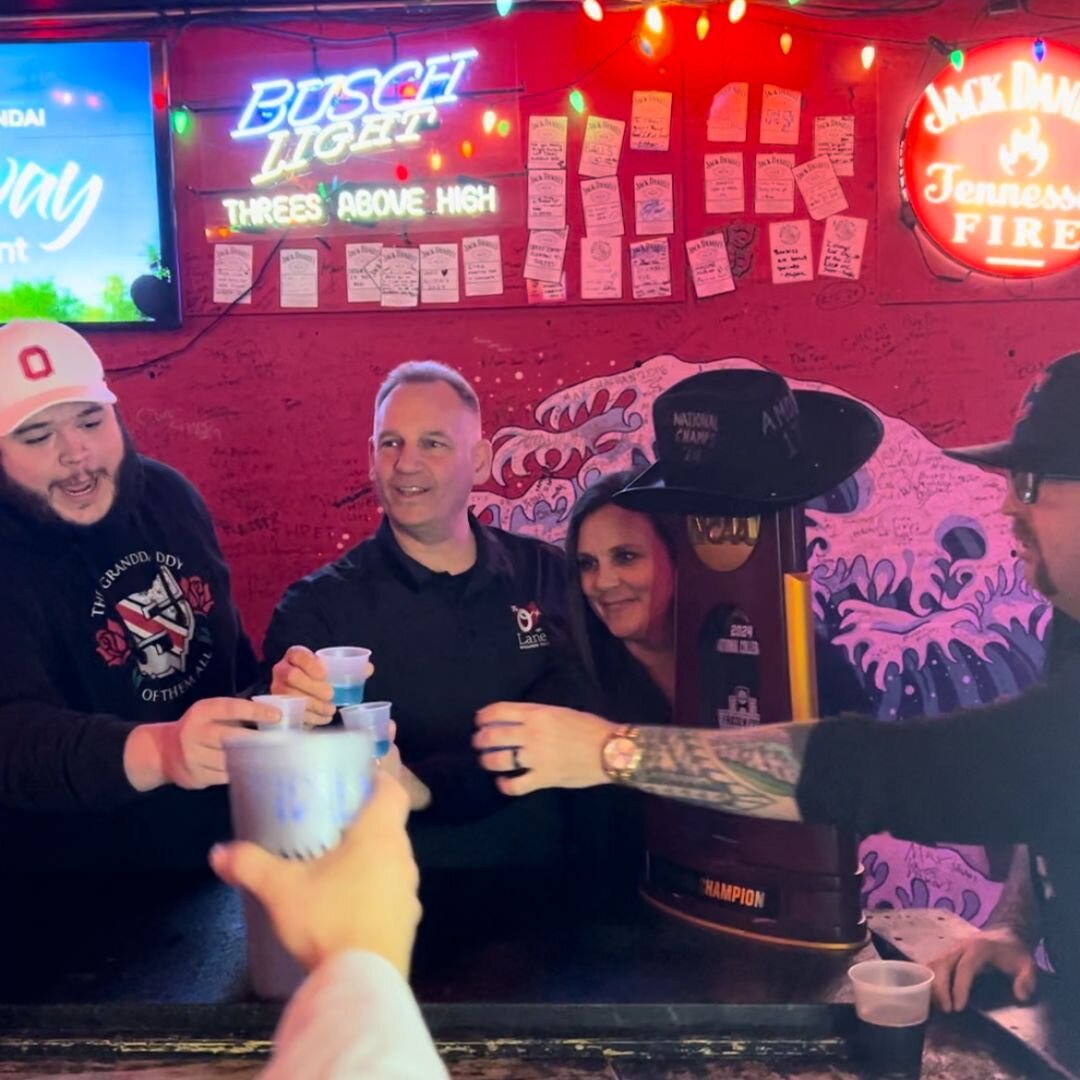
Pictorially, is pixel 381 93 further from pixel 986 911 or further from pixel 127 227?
pixel 986 911

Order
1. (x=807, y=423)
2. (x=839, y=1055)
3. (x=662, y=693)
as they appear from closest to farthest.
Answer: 1. (x=839, y=1055)
2. (x=807, y=423)
3. (x=662, y=693)

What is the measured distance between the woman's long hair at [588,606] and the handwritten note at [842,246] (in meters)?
0.71

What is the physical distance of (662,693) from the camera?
2.67 m

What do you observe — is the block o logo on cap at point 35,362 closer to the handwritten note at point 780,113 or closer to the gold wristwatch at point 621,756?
the gold wristwatch at point 621,756

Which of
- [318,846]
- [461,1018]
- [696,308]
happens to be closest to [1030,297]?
[696,308]

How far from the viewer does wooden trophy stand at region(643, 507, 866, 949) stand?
73.4 inches

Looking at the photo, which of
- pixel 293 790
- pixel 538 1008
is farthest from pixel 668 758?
pixel 293 790

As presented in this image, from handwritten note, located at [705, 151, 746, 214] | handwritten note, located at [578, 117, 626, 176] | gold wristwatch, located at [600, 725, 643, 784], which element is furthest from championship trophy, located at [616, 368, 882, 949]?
handwritten note, located at [578, 117, 626, 176]

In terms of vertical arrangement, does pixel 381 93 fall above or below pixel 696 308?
above

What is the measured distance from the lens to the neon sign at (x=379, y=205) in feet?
9.28

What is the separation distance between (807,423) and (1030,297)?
90 centimetres

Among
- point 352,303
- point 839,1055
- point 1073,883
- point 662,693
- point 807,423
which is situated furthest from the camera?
point 352,303

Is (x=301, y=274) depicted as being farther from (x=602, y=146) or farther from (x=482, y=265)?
(x=602, y=146)

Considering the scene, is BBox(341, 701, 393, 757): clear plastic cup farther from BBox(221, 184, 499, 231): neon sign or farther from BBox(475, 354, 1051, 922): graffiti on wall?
BBox(221, 184, 499, 231): neon sign
